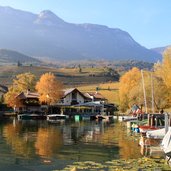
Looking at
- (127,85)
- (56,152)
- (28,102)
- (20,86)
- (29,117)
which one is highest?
(20,86)

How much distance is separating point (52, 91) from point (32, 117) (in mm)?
27488

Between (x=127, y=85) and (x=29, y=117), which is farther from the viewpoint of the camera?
(x=127, y=85)

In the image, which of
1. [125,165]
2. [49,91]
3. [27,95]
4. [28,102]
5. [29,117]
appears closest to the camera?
[125,165]

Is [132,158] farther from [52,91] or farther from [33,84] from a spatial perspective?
[33,84]

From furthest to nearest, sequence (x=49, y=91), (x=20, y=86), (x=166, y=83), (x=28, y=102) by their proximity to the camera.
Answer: (x=20, y=86), (x=49, y=91), (x=28, y=102), (x=166, y=83)

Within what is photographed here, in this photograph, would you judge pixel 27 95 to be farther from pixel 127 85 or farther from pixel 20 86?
pixel 127 85

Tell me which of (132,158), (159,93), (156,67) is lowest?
(132,158)

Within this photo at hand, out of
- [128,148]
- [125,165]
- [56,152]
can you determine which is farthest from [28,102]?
[125,165]

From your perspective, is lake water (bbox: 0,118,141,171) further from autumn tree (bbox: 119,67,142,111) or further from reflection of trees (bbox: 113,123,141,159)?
autumn tree (bbox: 119,67,142,111)

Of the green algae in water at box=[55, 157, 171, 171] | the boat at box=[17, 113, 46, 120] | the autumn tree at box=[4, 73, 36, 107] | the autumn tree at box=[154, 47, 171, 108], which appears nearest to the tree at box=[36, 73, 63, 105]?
Answer: the autumn tree at box=[4, 73, 36, 107]

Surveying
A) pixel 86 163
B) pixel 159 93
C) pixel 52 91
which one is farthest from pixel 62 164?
pixel 52 91

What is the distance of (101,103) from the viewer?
173 metres

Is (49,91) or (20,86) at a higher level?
(20,86)

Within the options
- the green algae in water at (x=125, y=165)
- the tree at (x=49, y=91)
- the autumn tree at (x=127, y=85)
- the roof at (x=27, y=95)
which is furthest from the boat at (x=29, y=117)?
the green algae in water at (x=125, y=165)
